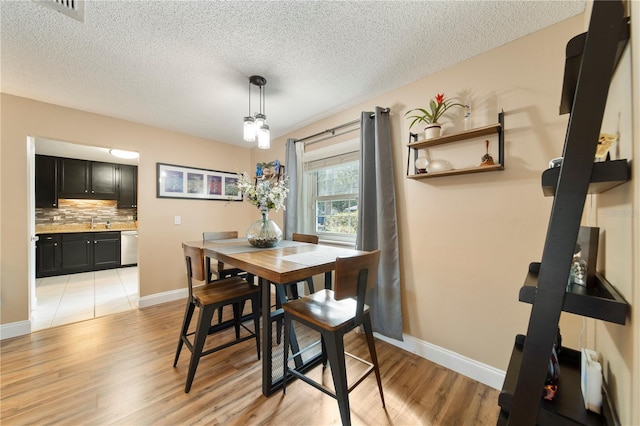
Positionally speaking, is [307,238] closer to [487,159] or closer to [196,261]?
[196,261]

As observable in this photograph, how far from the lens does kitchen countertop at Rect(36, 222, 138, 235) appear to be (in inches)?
176

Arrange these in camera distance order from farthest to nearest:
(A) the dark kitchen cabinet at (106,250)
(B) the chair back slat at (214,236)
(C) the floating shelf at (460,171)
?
(A) the dark kitchen cabinet at (106,250), (B) the chair back slat at (214,236), (C) the floating shelf at (460,171)

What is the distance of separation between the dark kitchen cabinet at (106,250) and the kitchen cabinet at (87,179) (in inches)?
31.4

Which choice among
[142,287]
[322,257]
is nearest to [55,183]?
[142,287]

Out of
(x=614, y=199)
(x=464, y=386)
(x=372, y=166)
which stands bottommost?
(x=464, y=386)

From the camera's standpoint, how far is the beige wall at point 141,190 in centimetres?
Result: 231

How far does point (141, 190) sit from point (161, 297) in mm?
1444

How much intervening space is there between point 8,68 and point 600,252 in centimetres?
393

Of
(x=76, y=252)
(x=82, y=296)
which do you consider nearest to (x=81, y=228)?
(x=76, y=252)

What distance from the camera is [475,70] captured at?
5.77ft

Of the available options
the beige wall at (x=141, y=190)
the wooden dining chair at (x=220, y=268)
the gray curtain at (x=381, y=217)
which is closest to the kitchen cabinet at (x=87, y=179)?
the beige wall at (x=141, y=190)

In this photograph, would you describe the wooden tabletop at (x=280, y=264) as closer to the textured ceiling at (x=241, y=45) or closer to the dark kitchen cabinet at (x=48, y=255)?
the textured ceiling at (x=241, y=45)

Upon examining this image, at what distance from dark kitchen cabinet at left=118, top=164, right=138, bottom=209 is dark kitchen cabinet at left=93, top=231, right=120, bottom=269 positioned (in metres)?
0.66

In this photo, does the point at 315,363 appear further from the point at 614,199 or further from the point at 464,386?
the point at 614,199
